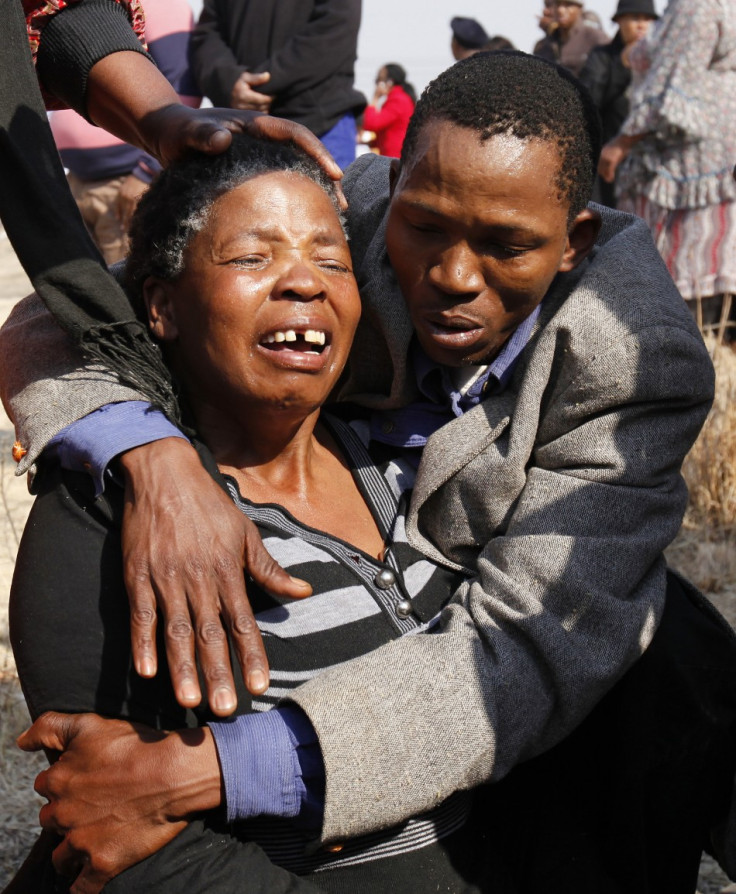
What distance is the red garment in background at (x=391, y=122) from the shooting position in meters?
10.4

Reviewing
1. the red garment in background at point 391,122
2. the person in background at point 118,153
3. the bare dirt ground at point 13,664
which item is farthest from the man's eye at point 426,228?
the red garment in background at point 391,122

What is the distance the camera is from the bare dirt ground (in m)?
3.12

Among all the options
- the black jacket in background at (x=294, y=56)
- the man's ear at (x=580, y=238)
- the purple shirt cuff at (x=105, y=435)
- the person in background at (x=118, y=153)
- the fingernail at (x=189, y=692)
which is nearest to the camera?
the fingernail at (x=189, y=692)

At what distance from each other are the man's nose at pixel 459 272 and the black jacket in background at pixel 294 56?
3475 mm

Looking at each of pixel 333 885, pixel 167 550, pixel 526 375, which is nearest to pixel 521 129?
pixel 526 375

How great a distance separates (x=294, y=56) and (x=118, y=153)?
50.6 inches

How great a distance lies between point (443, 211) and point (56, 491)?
0.95 m

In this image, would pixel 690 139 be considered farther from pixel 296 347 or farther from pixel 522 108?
pixel 296 347

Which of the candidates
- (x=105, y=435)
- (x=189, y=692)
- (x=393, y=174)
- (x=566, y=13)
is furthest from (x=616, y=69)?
→ (x=189, y=692)

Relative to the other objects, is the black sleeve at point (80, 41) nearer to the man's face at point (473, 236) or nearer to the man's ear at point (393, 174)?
the man's ear at point (393, 174)

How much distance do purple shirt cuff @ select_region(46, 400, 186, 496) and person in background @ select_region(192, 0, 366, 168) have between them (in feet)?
12.1

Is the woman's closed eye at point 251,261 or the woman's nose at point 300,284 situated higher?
the woman's closed eye at point 251,261

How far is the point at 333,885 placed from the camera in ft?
6.76

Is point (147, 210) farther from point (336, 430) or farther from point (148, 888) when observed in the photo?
point (148, 888)
